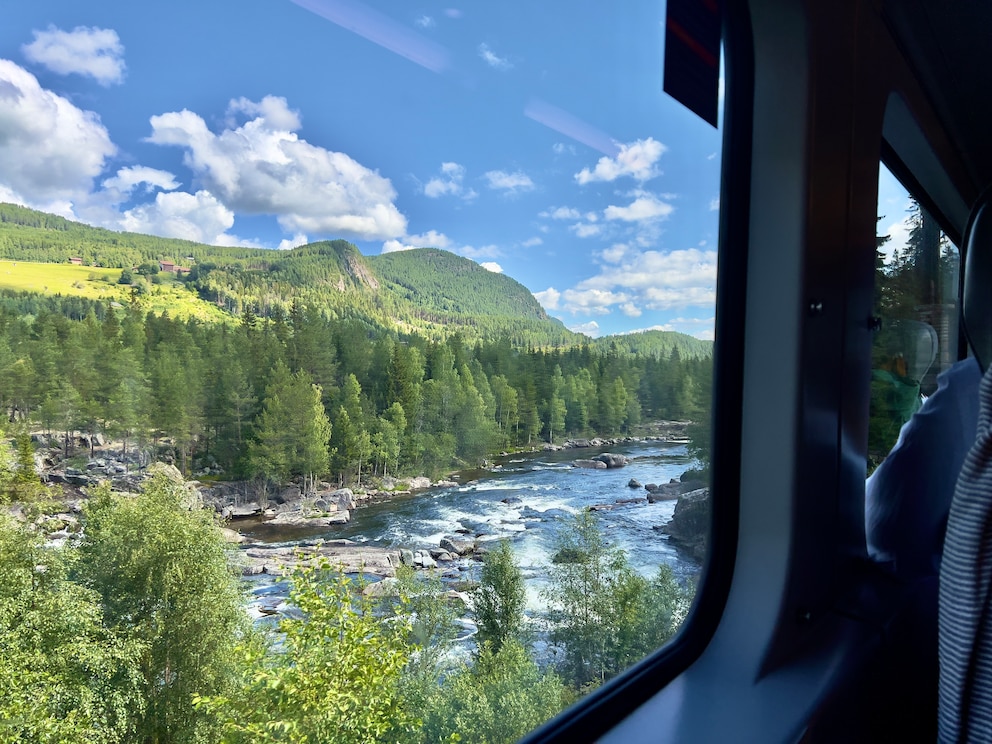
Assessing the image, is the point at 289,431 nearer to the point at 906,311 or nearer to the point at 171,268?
the point at 171,268

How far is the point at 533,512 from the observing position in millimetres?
1271

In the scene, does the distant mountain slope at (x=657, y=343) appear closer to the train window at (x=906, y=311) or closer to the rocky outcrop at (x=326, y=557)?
the train window at (x=906, y=311)

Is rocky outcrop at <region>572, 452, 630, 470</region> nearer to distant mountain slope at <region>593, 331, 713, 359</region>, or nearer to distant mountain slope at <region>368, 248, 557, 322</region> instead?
distant mountain slope at <region>593, 331, 713, 359</region>

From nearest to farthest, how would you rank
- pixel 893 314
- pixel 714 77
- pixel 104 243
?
pixel 104 243 < pixel 714 77 < pixel 893 314

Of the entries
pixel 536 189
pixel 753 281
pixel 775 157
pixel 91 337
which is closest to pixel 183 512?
pixel 91 337

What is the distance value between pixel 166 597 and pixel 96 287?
17.8 inches

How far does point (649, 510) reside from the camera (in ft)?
4.75

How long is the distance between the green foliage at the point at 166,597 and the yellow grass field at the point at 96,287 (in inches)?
10.3

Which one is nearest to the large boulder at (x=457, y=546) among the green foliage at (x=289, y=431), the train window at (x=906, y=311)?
the green foliage at (x=289, y=431)

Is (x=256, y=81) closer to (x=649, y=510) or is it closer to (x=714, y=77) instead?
(x=714, y=77)

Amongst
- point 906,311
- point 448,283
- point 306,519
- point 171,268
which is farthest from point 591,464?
point 906,311

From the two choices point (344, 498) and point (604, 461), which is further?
point (604, 461)

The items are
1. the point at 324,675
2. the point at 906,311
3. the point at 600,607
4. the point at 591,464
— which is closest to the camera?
the point at 324,675

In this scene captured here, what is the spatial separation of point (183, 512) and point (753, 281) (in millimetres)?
1180
